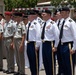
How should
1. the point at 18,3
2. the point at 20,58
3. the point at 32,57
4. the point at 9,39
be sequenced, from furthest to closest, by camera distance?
the point at 18,3
the point at 9,39
the point at 20,58
the point at 32,57

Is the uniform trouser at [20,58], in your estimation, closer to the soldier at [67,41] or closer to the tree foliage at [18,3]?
the soldier at [67,41]

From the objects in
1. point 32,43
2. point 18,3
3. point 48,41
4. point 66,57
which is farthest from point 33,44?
point 18,3

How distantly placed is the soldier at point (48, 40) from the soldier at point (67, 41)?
0.75 feet

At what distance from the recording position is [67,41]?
7629 mm

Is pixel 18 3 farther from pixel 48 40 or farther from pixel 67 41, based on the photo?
pixel 67 41

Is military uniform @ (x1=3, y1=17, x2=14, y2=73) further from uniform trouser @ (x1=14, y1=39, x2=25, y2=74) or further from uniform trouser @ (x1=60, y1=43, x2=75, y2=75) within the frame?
uniform trouser @ (x1=60, y1=43, x2=75, y2=75)

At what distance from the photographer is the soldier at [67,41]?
759 cm

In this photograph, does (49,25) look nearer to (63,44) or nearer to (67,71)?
(63,44)

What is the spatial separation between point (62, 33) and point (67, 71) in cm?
90

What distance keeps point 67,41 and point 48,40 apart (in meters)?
0.53

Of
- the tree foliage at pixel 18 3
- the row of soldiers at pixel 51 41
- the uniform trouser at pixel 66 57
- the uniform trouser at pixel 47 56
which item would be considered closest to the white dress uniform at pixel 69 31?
the row of soldiers at pixel 51 41

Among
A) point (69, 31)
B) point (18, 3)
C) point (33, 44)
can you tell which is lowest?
point (33, 44)

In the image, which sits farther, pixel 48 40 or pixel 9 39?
pixel 9 39

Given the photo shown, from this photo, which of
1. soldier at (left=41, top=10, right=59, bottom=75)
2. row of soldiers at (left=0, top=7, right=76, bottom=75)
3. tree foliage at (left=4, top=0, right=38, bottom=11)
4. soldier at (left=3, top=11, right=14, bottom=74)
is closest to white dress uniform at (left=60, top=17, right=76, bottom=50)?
row of soldiers at (left=0, top=7, right=76, bottom=75)
